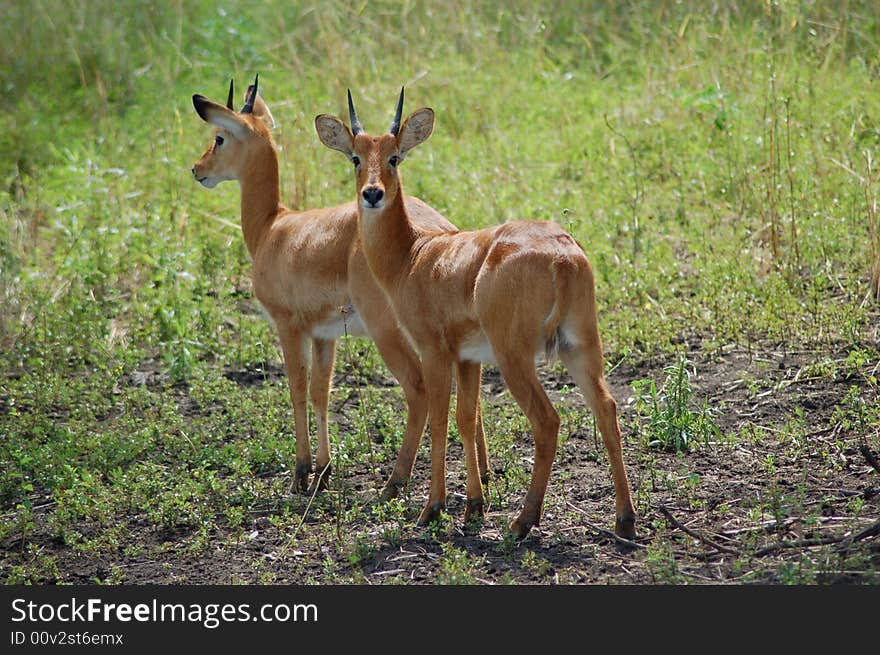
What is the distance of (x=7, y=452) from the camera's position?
7.65 metres

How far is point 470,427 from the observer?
6297 millimetres

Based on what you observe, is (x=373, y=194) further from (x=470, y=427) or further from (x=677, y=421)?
(x=677, y=421)

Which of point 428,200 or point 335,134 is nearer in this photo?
point 335,134

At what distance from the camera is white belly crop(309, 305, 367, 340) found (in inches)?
281

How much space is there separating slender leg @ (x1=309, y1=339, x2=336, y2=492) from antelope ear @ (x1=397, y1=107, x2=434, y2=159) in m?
1.49

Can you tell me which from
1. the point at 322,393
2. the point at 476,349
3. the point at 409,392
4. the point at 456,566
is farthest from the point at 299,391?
the point at 456,566

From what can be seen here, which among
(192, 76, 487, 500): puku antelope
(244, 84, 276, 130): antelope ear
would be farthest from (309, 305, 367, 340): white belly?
(244, 84, 276, 130): antelope ear

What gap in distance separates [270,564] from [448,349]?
1335 mm

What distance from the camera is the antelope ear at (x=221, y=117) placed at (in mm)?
7695

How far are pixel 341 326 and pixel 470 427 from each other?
1362mm

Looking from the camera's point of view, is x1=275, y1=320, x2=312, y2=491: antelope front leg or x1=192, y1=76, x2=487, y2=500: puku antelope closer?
x1=192, y1=76, x2=487, y2=500: puku antelope

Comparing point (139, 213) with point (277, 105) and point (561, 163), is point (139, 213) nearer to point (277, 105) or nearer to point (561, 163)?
point (277, 105)

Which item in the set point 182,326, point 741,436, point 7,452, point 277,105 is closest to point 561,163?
point 277,105

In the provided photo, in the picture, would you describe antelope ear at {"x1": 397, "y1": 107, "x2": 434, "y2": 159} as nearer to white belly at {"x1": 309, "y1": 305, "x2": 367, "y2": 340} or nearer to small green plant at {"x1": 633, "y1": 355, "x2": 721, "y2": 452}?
white belly at {"x1": 309, "y1": 305, "x2": 367, "y2": 340}
